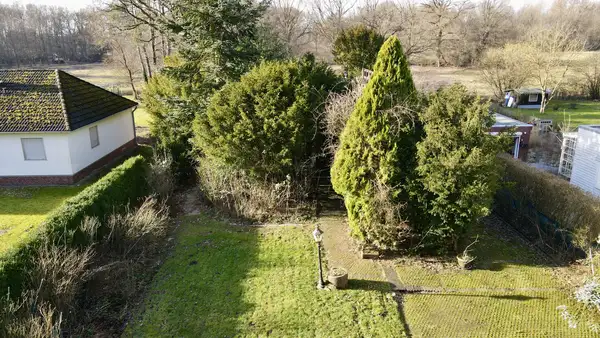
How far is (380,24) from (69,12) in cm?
6680

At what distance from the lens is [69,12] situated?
78.4 metres

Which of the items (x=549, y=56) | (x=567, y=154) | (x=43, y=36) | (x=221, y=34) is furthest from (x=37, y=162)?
(x=43, y=36)

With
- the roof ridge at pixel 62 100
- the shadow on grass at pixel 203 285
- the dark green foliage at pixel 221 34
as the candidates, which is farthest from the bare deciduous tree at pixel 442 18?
the shadow on grass at pixel 203 285

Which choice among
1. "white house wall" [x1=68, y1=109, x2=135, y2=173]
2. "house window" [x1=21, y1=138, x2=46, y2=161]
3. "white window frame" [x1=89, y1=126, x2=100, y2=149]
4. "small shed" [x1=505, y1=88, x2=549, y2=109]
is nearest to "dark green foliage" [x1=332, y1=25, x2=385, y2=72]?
"white house wall" [x1=68, y1=109, x2=135, y2=173]

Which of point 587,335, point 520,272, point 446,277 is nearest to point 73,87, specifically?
point 446,277

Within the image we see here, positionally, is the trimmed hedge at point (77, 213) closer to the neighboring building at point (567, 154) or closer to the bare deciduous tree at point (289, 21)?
the neighboring building at point (567, 154)

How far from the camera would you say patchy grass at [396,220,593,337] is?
8.13 m

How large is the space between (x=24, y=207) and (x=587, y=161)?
2356cm

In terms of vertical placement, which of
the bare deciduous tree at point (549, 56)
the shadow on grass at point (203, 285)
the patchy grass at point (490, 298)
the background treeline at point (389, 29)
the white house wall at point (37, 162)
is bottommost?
the shadow on grass at point (203, 285)

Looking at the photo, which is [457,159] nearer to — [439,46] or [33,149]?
[33,149]

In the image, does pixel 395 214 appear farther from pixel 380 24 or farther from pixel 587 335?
pixel 380 24

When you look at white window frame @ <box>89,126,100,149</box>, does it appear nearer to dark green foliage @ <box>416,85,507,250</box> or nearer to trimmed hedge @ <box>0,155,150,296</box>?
trimmed hedge @ <box>0,155,150,296</box>

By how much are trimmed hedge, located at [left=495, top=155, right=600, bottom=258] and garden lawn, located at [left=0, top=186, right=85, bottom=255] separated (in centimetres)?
1557

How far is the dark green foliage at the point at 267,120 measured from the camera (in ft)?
44.8
